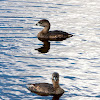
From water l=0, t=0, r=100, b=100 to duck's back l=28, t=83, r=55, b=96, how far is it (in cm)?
37

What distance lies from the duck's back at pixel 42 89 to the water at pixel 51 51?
37cm

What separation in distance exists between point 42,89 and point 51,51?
6468 mm

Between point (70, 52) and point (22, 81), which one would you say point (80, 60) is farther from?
point (22, 81)

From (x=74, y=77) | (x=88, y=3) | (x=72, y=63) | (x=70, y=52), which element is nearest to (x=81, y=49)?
(x=70, y=52)

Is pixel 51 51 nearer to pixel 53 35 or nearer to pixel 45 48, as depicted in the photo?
pixel 45 48

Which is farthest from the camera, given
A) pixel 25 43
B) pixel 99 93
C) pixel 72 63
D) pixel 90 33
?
pixel 90 33

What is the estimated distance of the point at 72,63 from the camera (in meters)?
22.5

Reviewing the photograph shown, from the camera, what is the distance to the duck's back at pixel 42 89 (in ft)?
62.2

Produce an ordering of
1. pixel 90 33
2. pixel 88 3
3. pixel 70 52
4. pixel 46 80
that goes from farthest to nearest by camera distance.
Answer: pixel 88 3, pixel 90 33, pixel 70 52, pixel 46 80

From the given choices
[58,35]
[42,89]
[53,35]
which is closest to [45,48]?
[58,35]

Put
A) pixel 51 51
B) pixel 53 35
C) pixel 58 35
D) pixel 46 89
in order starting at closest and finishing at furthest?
pixel 46 89
pixel 51 51
pixel 58 35
pixel 53 35

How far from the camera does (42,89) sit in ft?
62.3

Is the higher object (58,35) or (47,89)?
(58,35)

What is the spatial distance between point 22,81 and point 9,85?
2.44 feet
